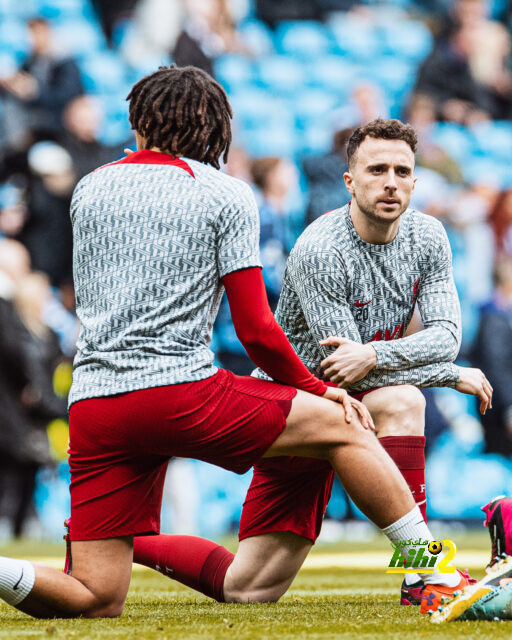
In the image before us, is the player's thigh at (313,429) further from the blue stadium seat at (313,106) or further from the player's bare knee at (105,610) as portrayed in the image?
the blue stadium seat at (313,106)

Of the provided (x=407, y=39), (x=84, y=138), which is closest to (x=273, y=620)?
(x=84, y=138)

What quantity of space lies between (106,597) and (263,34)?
8.42m

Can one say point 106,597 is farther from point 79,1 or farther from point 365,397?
point 79,1

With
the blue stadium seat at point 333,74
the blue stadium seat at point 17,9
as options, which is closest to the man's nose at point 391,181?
the blue stadium seat at point 333,74

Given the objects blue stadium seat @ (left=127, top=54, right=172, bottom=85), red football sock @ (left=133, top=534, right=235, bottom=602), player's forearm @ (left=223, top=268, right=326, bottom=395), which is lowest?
red football sock @ (left=133, top=534, right=235, bottom=602)

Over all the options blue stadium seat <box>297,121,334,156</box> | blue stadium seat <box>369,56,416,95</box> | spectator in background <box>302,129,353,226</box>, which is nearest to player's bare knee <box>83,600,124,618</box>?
spectator in background <box>302,129,353,226</box>

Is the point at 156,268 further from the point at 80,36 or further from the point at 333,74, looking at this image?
the point at 333,74

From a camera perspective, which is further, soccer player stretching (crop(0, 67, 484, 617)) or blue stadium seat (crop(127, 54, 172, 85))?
blue stadium seat (crop(127, 54, 172, 85))

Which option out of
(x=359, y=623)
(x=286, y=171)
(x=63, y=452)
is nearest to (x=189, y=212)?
(x=359, y=623)

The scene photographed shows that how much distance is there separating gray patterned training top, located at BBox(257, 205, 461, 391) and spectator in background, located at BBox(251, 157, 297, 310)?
475 centimetres

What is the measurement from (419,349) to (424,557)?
0.67 m

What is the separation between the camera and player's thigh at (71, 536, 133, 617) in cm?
322

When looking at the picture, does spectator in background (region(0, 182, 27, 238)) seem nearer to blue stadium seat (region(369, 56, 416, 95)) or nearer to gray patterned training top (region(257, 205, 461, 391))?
blue stadium seat (region(369, 56, 416, 95))

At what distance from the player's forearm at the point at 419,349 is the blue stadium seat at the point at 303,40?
761cm
